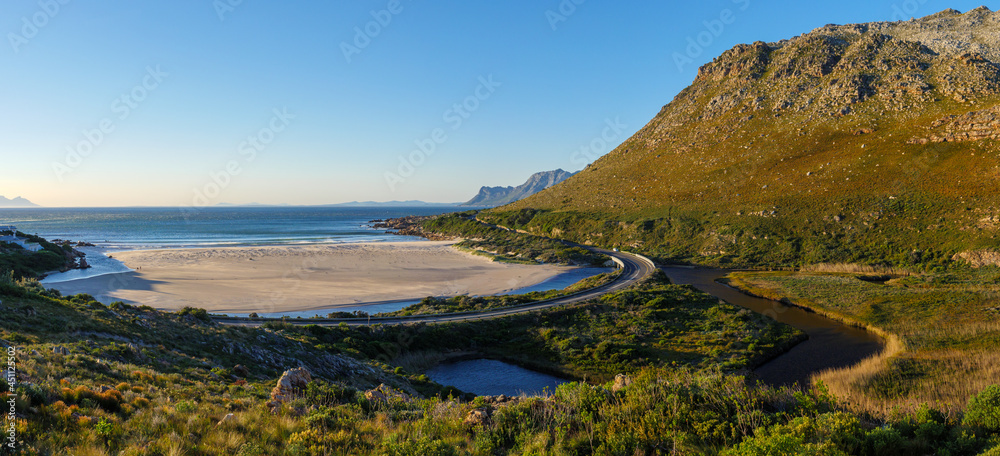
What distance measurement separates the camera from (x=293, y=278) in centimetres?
6338

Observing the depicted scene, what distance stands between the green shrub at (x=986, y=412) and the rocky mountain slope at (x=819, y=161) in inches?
2668

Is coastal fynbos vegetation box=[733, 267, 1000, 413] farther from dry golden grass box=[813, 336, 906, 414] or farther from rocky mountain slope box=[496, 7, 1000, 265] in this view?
rocky mountain slope box=[496, 7, 1000, 265]

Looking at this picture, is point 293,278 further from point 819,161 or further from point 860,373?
point 819,161

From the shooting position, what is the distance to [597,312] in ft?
144

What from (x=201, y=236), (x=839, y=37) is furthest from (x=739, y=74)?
(x=201, y=236)

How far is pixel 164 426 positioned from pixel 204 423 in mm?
844

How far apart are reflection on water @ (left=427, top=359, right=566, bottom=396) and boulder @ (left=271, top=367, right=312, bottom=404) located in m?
14.0

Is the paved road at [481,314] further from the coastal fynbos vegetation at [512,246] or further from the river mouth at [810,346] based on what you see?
the coastal fynbos vegetation at [512,246]

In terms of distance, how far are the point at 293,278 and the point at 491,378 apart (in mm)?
44211

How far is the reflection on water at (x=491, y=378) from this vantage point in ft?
95.1

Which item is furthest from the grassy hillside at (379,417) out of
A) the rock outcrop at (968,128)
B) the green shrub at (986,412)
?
the rock outcrop at (968,128)

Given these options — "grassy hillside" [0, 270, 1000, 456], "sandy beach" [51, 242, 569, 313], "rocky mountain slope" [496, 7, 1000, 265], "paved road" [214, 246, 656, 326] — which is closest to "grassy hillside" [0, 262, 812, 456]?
"grassy hillside" [0, 270, 1000, 456]

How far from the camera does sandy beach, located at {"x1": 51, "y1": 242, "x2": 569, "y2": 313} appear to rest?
162ft

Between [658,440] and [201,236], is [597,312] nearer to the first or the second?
[658,440]
